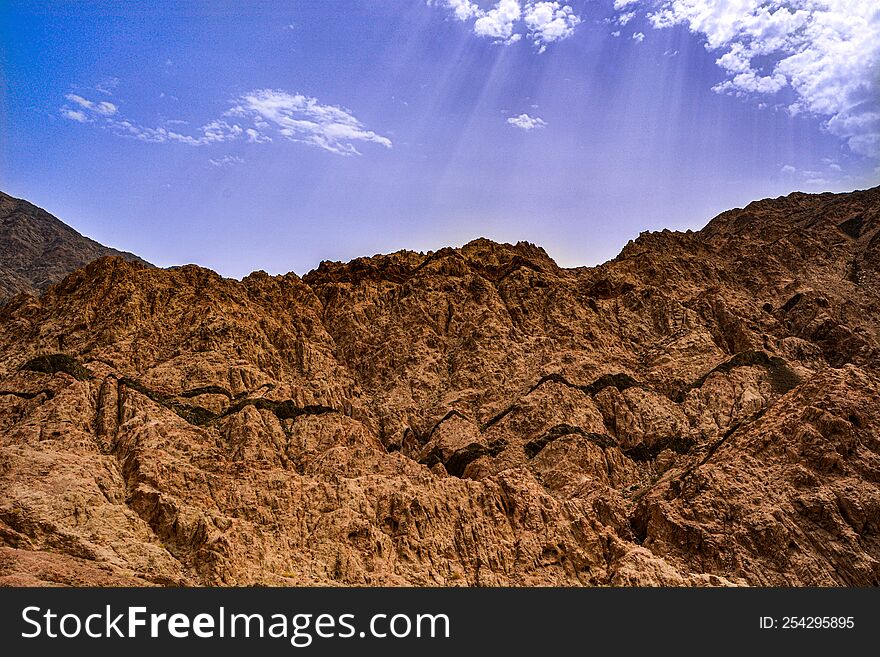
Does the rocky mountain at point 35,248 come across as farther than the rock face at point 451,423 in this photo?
Yes

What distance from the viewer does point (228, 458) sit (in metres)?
52.2

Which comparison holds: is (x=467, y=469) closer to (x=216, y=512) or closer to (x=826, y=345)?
(x=216, y=512)

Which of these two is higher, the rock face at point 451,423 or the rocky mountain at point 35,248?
the rocky mountain at point 35,248

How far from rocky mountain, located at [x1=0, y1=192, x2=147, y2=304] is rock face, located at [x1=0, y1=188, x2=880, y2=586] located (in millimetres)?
90350

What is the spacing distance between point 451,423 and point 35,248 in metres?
148

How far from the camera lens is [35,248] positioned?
568ft

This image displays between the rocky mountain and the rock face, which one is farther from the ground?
the rocky mountain

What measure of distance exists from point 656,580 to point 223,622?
23.2m

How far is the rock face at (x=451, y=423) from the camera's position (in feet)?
137

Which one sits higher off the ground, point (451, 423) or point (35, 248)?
point (35, 248)

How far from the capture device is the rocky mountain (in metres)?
156

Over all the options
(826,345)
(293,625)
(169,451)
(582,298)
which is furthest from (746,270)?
(293,625)

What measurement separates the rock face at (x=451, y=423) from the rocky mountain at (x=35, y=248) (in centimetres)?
9035

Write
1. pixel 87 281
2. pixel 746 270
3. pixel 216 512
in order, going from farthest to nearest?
pixel 746 270 → pixel 87 281 → pixel 216 512
